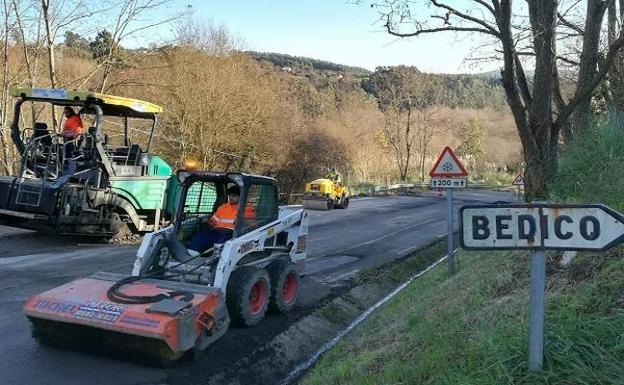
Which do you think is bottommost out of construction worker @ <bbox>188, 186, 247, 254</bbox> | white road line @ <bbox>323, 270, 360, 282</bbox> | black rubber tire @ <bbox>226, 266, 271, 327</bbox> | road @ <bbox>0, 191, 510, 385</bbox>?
white road line @ <bbox>323, 270, 360, 282</bbox>

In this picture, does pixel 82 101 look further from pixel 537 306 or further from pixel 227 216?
pixel 537 306

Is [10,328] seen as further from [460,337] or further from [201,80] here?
[201,80]

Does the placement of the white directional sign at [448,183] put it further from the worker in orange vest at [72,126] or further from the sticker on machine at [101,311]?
the sticker on machine at [101,311]

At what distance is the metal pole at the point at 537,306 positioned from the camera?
3307mm

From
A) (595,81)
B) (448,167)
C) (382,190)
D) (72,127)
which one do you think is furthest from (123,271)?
(382,190)

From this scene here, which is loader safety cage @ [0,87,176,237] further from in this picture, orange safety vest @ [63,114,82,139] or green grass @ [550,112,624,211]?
green grass @ [550,112,624,211]

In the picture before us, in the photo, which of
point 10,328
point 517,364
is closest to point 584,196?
point 517,364

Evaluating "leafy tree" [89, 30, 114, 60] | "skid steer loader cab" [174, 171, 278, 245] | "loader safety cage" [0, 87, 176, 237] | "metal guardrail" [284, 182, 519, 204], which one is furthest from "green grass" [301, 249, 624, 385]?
"metal guardrail" [284, 182, 519, 204]

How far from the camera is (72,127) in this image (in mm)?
11930

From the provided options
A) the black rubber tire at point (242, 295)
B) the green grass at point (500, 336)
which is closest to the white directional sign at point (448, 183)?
the green grass at point (500, 336)

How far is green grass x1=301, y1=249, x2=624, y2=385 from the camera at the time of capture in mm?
3453

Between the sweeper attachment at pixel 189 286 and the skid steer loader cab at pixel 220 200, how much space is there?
0.01 meters

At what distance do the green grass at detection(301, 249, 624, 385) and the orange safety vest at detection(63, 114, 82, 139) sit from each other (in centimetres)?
773

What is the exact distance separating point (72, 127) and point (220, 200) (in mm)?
5332
